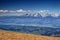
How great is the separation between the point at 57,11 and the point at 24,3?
821 mm

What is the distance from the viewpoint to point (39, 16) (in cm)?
361

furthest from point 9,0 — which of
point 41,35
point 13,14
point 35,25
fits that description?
point 41,35

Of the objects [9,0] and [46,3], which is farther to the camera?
[9,0]

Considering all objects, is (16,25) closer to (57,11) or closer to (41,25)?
(41,25)

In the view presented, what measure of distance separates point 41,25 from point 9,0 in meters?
1.02

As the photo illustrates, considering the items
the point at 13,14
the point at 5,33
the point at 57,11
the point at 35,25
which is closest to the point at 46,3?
the point at 57,11

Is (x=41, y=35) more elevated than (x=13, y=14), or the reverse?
(x=13, y=14)

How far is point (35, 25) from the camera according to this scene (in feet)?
11.7

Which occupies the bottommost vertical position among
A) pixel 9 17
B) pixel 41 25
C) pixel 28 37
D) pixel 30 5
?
pixel 28 37

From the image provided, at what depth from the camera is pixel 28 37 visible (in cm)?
354

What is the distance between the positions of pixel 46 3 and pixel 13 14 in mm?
841

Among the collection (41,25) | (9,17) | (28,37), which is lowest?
(28,37)

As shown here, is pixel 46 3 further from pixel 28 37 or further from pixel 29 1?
pixel 28 37

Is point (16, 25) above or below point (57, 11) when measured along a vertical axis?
below
